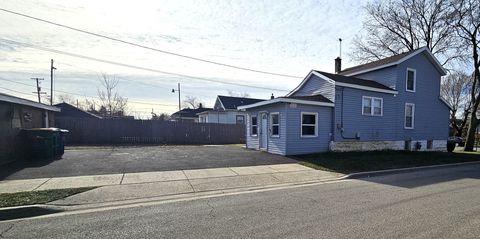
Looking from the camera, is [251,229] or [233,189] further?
[233,189]

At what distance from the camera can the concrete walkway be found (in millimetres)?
7027

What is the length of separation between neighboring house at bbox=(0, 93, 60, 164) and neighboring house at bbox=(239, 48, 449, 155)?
11.7 metres

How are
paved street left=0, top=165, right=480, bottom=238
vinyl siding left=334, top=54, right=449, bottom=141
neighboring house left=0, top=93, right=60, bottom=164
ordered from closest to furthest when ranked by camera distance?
paved street left=0, top=165, right=480, bottom=238 → neighboring house left=0, top=93, right=60, bottom=164 → vinyl siding left=334, top=54, right=449, bottom=141

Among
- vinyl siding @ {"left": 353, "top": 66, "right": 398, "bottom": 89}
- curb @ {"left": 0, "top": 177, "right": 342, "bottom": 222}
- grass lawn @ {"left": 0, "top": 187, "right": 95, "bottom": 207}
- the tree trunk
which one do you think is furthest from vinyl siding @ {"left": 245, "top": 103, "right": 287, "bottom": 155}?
the tree trunk

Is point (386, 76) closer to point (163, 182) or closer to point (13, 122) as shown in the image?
point (163, 182)

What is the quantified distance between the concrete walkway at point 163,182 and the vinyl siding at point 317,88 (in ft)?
24.9

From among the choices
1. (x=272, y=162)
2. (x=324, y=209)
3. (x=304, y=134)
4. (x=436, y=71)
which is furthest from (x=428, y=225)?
(x=436, y=71)

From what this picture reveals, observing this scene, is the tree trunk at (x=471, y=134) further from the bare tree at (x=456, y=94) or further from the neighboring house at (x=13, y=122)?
the neighboring house at (x=13, y=122)

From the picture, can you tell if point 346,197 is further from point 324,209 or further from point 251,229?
point 251,229

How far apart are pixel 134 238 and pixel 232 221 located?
1720 mm

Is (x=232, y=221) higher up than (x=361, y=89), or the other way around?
(x=361, y=89)

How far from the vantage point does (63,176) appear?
8836 mm

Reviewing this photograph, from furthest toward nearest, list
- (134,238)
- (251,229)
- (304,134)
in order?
1. (304,134)
2. (251,229)
3. (134,238)

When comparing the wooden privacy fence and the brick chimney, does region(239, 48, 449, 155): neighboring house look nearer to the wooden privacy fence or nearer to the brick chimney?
the brick chimney
